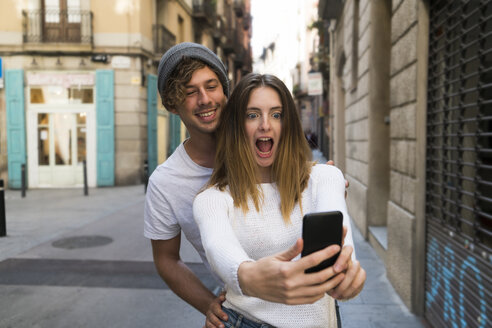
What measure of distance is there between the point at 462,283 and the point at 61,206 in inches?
380

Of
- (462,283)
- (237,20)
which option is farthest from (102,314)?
(237,20)

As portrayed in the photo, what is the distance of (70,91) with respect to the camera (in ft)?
49.7

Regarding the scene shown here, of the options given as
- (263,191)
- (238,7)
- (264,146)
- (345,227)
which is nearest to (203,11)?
(238,7)

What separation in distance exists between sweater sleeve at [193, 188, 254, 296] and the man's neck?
1.55ft

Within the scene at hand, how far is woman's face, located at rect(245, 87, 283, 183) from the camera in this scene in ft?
5.59

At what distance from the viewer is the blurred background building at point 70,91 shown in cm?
1490

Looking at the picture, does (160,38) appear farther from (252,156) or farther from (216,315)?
(216,315)

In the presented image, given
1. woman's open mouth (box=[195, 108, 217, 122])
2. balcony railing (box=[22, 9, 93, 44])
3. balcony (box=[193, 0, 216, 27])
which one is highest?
balcony (box=[193, 0, 216, 27])

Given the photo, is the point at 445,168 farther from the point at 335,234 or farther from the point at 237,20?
the point at 237,20

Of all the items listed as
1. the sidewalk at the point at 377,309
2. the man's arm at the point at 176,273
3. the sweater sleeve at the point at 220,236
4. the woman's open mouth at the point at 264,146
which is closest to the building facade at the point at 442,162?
the sidewalk at the point at 377,309

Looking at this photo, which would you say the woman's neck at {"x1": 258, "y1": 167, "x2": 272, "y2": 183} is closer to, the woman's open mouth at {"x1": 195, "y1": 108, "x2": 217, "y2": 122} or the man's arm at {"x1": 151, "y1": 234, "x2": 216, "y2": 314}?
the woman's open mouth at {"x1": 195, "y1": 108, "x2": 217, "y2": 122}

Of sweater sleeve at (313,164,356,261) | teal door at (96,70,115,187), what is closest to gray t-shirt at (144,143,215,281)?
sweater sleeve at (313,164,356,261)

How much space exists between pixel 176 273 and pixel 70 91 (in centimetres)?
1446

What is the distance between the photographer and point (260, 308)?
156 cm
